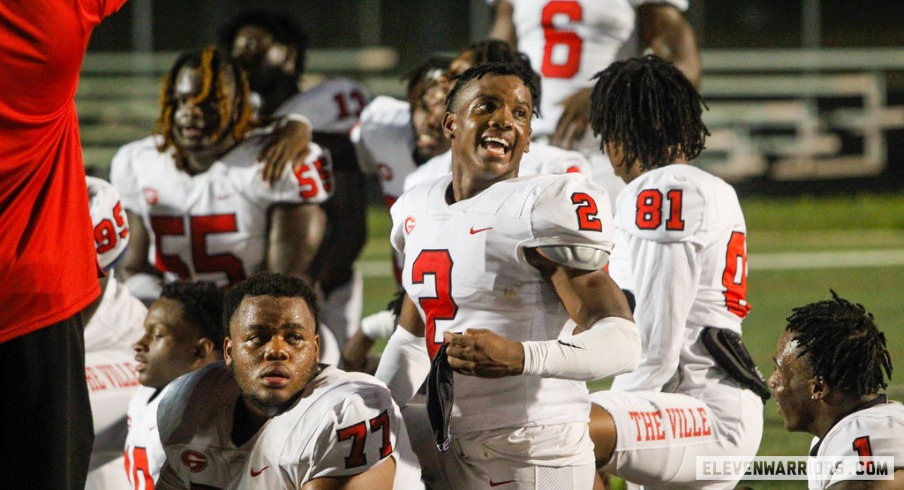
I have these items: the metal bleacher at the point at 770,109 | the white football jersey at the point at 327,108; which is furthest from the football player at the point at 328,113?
the metal bleacher at the point at 770,109

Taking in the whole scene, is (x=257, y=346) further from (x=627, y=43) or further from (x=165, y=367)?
(x=627, y=43)

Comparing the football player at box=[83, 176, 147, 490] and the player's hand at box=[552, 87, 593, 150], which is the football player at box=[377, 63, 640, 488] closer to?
the football player at box=[83, 176, 147, 490]

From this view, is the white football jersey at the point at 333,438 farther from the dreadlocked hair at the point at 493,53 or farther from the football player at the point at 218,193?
the football player at the point at 218,193

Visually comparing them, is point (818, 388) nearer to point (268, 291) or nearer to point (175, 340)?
point (268, 291)

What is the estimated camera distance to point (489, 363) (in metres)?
2.91

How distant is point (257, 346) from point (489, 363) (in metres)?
0.67

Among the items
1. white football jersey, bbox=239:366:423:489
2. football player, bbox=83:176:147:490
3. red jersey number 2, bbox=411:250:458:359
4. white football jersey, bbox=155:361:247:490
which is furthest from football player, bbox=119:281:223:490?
red jersey number 2, bbox=411:250:458:359

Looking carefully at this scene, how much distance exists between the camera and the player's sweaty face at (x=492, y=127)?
3355 mm

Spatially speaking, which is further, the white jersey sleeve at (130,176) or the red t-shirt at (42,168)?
the white jersey sleeve at (130,176)

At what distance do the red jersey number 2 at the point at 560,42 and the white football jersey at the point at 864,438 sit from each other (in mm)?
2746

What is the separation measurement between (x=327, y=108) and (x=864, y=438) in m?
3.66

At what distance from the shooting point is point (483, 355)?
9.53ft

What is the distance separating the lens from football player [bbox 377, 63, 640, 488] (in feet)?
10.1

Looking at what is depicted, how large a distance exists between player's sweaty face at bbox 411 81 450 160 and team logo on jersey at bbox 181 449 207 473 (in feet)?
6.95
